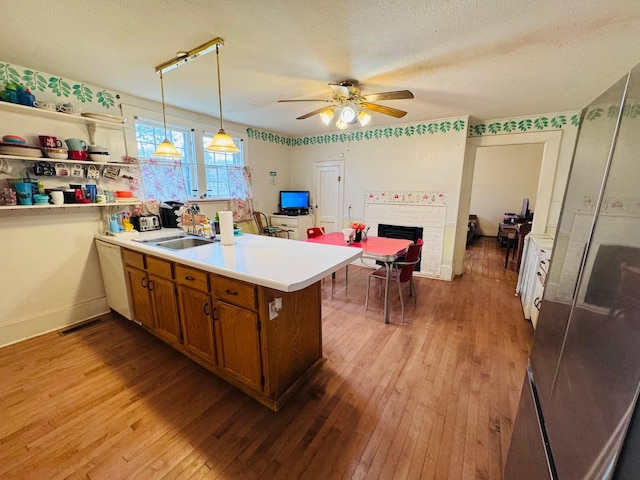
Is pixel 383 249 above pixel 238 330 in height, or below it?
above

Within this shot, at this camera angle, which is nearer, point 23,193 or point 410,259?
point 23,193

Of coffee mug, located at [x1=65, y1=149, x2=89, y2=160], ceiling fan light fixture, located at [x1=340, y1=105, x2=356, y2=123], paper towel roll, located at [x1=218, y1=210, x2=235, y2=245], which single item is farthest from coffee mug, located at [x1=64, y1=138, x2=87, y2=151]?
ceiling fan light fixture, located at [x1=340, y1=105, x2=356, y2=123]

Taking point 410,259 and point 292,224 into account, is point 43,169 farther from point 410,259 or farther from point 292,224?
point 410,259

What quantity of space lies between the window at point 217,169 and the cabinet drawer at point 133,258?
1.72m

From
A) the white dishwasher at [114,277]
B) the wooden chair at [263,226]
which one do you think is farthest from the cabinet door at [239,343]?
the wooden chair at [263,226]

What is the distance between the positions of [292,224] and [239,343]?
11.3 ft

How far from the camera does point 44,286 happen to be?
2572 mm

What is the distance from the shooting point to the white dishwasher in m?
2.59

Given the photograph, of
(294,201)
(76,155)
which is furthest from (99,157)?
(294,201)

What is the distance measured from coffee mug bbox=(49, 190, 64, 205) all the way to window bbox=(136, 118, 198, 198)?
2.87 ft

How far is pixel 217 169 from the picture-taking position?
4098 millimetres

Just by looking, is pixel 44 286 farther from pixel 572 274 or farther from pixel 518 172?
pixel 518 172

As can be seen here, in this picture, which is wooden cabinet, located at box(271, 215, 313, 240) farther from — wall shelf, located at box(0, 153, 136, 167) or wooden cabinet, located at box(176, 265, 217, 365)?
wooden cabinet, located at box(176, 265, 217, 365)

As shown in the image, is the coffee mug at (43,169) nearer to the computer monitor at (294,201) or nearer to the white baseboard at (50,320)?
the white baseboard at (50,320)
